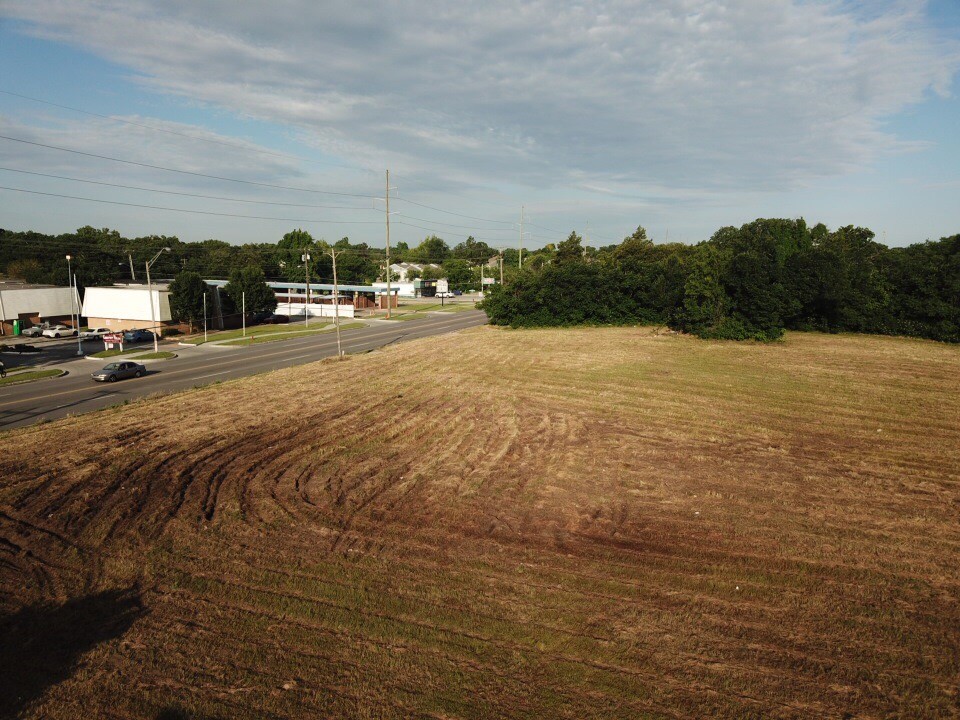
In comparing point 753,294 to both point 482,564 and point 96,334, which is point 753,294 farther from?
point 96,334

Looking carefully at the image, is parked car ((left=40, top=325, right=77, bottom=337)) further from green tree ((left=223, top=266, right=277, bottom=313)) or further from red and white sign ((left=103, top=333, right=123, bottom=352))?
red and white sign ((left=103, top=333, right=123, bottom=352))

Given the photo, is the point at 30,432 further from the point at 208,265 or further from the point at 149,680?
the point at 208,265

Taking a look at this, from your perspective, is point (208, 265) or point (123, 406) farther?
point (208, 265)

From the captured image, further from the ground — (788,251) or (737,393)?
(788,251)

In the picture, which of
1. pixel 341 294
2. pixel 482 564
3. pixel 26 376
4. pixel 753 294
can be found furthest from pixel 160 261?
pixel 482 564

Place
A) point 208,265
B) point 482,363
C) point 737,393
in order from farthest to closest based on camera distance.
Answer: point 208,265 → point 482,363 → point 737,393

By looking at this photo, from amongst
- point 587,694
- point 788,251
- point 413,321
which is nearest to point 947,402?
point 587,694
